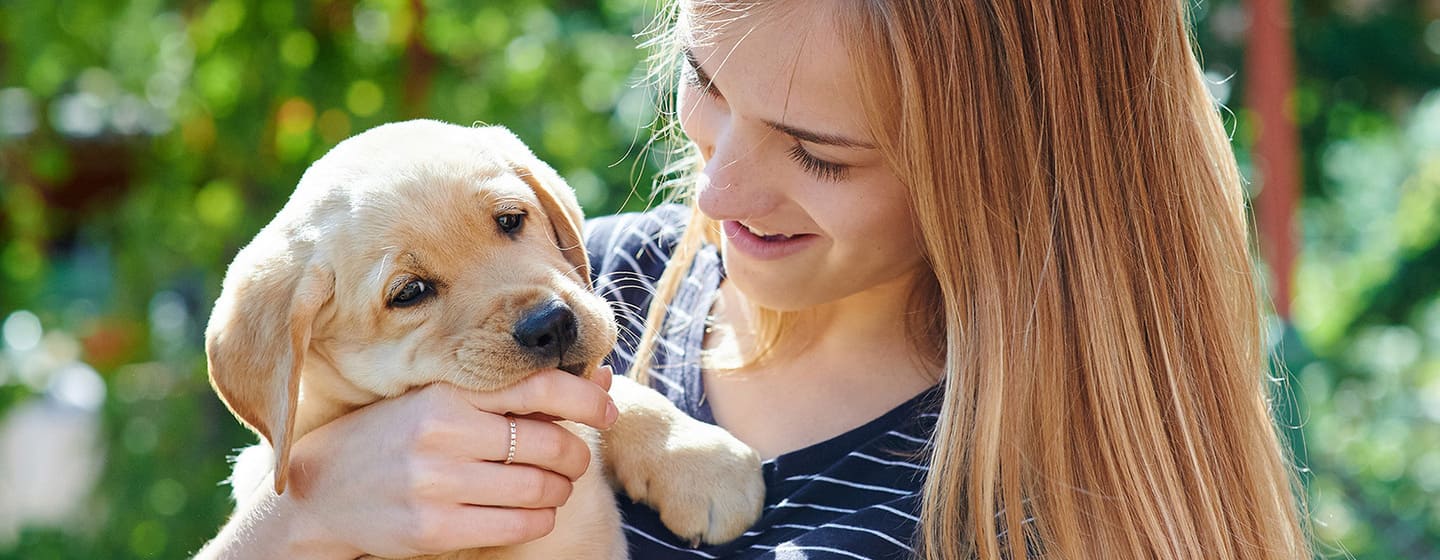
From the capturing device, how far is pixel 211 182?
4844 mm

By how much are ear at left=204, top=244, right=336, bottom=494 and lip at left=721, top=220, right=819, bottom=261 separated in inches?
28.4

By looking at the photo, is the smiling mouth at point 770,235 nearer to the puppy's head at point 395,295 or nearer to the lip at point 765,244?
the lip at point 765,244

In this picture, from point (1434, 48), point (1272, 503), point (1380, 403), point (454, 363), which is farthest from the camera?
point (1434, 48)

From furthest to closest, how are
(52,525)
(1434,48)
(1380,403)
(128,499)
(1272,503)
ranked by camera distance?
(1434,48) → (1380,403) → (52,525) → (128,499) → (1272,503)

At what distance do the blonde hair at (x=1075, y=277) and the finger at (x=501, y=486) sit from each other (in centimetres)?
65

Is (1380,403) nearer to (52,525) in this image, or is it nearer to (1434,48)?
(1434,48)

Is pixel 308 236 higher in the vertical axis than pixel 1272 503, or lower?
higher

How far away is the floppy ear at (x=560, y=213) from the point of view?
236 cm

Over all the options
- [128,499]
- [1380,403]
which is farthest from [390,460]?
[1380,403]

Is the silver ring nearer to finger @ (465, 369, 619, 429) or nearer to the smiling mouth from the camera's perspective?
finger @ (465, 369, 619, 429)

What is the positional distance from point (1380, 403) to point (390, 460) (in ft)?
18.3

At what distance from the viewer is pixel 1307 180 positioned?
7.20 meters

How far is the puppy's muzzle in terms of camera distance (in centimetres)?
203

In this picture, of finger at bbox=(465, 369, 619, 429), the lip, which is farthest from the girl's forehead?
finger at bbox=(465, 369, 619, 429)
